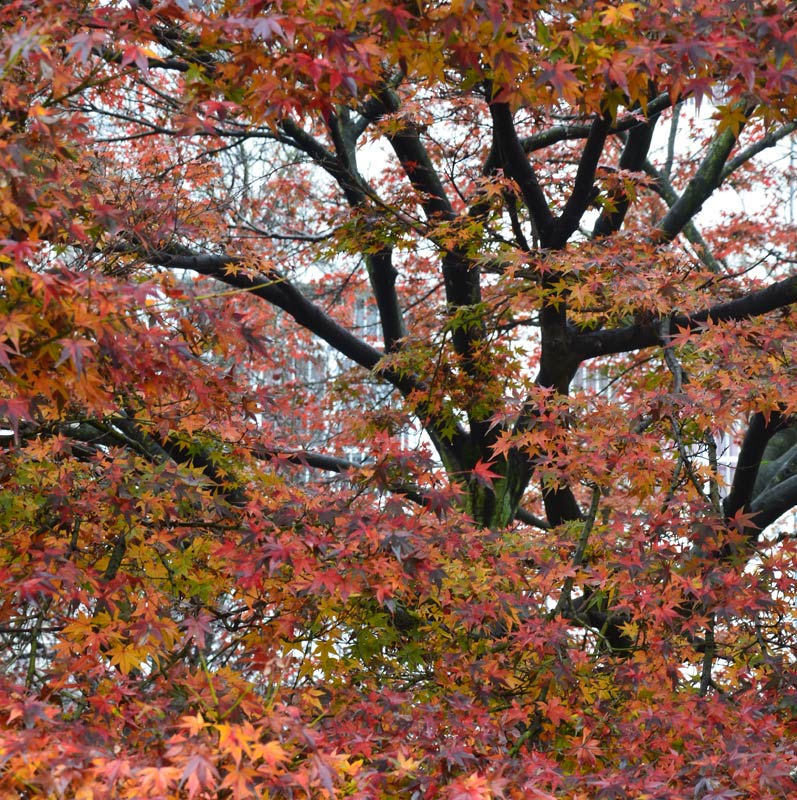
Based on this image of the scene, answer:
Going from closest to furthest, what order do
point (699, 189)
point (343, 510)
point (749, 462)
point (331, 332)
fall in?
point (343, 510) → point (749, 462) → point (699, 189) → point (331, 332)

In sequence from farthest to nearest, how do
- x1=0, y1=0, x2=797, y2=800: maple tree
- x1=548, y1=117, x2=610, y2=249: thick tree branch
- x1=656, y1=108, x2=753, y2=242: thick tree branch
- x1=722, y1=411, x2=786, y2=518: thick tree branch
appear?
x1=656, y1=108, x2=753, y2=242: thick tree branch
x1=722, y1=411, x2=786, y2=518: thick tree branch
x1=548, y1=117, x2=610, y2=249: thick tree branch
x1=0, y1=0, x2=797, y2=800: maple tree

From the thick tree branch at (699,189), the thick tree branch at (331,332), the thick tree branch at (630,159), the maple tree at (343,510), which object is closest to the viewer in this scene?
the maple tree at (343,510)

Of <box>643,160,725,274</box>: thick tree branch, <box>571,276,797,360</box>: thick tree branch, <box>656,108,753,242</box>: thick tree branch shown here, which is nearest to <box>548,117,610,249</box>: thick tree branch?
<box>571,276,797,360</box>: thick tree branch

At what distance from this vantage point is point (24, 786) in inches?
96.3

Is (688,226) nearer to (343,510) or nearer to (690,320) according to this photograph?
(690,320)

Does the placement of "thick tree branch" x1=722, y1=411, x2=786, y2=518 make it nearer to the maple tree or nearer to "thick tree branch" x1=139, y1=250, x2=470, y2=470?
the maple tree

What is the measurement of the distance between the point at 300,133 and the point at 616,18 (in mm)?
3839

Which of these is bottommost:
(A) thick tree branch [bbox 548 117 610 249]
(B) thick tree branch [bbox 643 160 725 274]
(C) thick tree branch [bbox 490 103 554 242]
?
(A) thick tree branch [bbox 548 117 610 249]

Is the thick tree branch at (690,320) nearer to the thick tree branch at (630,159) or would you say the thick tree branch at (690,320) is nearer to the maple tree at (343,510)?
the maple tree at (343,510)

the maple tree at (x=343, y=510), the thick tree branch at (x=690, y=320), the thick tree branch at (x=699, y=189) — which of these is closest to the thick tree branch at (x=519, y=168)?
the maple tree at (x=343, y=510)

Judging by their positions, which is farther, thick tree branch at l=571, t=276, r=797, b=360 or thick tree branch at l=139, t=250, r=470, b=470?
thick tree branch at l=139, t=250, r=470, b=470

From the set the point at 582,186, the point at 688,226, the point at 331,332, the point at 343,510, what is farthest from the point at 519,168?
the point at 688,226

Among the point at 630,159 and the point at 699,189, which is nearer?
the point at 630,159

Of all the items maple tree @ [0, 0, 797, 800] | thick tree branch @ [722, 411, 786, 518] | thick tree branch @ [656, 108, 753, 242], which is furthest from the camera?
thick tree branch @ [656, 108, 753, 242]
